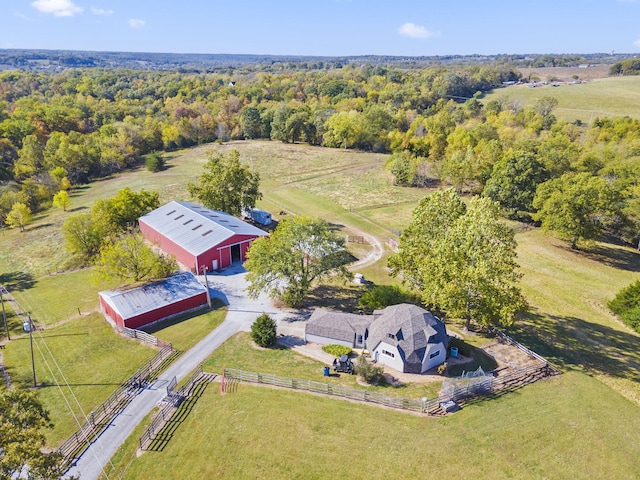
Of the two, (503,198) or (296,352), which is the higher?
(503,198)

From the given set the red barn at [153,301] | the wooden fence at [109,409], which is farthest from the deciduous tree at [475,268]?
the wooden fence at [109,409]

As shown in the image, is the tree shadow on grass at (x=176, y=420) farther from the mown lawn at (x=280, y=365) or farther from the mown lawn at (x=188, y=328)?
the mown lawn at (x=188, y=328)

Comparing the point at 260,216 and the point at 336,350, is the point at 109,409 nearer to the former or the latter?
the point at 336,350

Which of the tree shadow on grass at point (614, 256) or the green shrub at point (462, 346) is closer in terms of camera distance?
the green shrub at point (462, 346)

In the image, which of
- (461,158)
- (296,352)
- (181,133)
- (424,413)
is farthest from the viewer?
(181,133)

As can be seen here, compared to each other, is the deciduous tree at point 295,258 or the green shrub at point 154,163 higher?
the deciduous tree at point 295,258

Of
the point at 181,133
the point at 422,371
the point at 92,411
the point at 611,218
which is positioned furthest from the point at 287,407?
the point at 181,133

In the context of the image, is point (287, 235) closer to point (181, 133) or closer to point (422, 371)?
point (422, 371)
